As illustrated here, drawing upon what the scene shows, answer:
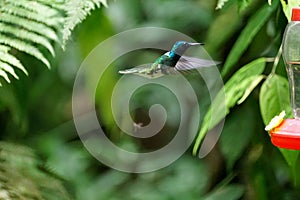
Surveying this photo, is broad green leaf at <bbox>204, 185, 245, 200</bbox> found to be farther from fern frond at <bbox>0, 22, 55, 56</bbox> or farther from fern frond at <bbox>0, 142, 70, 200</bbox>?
fern frond at <bbox>0, 22, 55, 56</bbox>

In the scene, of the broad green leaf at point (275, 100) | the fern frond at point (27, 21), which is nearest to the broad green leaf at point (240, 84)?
the broad green leaf at point (275, 100)

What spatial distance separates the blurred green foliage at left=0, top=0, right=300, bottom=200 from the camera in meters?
1.15

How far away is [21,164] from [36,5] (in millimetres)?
329

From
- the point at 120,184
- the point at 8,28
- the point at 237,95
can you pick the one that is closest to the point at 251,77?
the point at 237,95

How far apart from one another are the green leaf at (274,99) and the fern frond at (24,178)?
1.34 ft

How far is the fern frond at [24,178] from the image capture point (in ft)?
3.37

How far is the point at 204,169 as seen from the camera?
4.44 feet

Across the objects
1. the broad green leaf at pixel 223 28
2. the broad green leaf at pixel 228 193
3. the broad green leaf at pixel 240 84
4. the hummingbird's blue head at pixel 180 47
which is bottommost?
the broad green leaf at pixel 228 193

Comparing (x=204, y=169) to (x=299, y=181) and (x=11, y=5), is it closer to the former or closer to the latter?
(x=299, y=181)

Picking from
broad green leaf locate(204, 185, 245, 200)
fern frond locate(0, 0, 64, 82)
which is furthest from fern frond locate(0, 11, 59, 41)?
broad green leaf locate(204, 185, 245, 200)

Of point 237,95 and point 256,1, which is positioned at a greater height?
point 256,1

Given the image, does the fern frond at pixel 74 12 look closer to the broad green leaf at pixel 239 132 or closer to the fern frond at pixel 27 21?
the fern frond at pixel 27 21

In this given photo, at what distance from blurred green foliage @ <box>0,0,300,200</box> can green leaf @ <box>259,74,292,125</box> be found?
4.3 inches

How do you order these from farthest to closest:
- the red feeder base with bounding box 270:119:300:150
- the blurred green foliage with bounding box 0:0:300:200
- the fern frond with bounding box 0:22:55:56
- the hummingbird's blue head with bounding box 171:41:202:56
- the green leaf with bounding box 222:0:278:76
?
the blurred green foliage with bounding box 0:0:300:200 → the green leaf with bounding box 222:0:278:76 → the fern frond with bounding box 0:22:55:56 → the hummingbird's blue head with bounding box 171:41:202:56 → the red feeder base with bounding box 270:119:300:150
